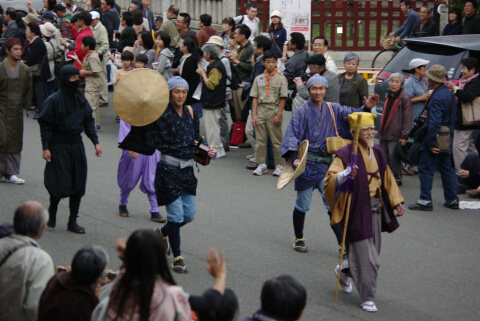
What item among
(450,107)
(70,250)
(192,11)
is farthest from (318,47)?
(192,11)

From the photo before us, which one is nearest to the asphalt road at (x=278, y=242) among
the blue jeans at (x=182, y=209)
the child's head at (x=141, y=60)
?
the blue jeans at (x=182, y=209)

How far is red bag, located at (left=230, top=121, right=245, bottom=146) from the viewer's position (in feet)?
41.3

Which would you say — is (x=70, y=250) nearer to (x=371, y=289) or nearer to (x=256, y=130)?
(x=371, y=289)

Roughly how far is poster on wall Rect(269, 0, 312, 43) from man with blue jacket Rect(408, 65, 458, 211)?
563cm

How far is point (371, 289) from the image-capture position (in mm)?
6273

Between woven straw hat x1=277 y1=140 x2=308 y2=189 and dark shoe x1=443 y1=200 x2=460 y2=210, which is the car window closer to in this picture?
dark shoe x1=443 y1=200 x2=460 y2=210

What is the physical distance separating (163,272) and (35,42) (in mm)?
11126

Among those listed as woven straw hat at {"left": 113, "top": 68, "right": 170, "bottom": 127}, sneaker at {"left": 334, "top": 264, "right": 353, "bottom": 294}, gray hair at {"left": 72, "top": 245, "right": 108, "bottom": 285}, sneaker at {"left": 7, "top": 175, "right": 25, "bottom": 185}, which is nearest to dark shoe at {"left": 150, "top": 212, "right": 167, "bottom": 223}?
woven straw hat at {"left": 113, "top": 68, "right": 170, "bottom": 127}

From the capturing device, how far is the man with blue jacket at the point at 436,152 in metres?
9.30

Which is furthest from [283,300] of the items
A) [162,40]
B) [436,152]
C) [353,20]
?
[353,20]

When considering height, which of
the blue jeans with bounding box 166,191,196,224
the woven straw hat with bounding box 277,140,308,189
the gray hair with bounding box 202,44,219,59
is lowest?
the blue jeans with bounding box 166,191,196,224

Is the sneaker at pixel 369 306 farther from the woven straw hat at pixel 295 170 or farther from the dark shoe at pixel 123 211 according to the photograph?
the dark shoe at pixel 123 211

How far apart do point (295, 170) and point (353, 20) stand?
13.6m

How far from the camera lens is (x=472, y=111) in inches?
394
